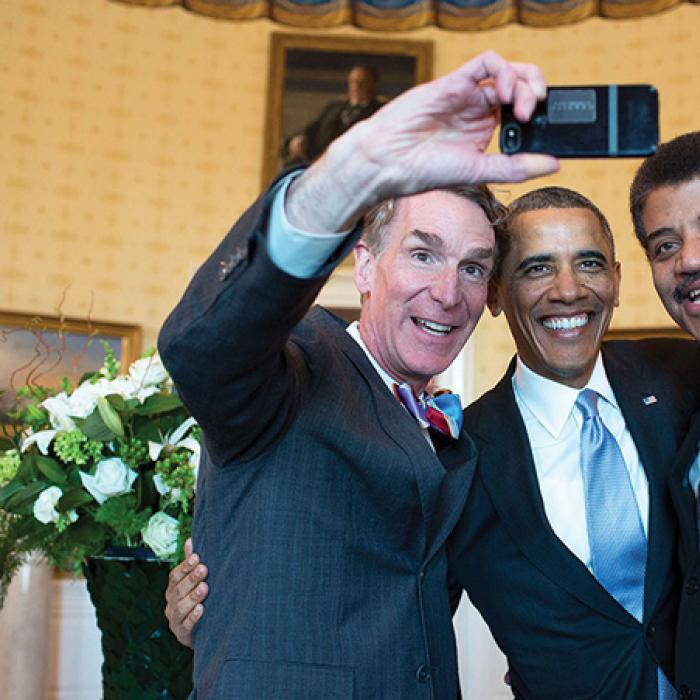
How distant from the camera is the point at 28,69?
25.6 ft

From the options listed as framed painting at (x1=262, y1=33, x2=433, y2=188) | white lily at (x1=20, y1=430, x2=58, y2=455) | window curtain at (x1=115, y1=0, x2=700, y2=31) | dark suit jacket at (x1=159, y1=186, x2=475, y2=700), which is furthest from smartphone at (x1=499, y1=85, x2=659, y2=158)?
window curtain at (x1=115, y1=0, x2=700, y2=31)

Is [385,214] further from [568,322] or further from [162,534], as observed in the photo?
[162,534]

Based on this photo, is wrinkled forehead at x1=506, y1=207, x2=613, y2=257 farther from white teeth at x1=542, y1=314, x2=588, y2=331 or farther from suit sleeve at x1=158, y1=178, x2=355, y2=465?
suit sleeve at x1=158, y1=178, x2=355, y2=465

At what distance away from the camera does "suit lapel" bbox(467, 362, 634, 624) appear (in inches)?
104

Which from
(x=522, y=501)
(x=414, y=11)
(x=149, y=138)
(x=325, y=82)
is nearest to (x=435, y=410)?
(x=522, y=501)

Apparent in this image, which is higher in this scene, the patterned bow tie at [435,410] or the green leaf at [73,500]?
the patterned bow tie at [435,410]

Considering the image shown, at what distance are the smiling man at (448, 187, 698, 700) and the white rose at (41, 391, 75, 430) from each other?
43.9 inches

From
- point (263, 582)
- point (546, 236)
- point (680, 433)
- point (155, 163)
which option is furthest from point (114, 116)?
point (263, 582)

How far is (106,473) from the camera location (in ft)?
8.48

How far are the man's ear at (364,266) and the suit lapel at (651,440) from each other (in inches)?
36.6

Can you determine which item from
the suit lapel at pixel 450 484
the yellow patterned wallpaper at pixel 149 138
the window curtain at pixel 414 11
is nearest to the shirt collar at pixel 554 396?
the suit lapel at pixel 450 484

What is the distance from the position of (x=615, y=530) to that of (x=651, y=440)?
0.29m

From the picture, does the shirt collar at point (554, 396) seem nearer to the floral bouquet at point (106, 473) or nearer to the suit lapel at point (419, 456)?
the suit lapel at point (419, 456)

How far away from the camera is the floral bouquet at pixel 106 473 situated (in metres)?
2.58
